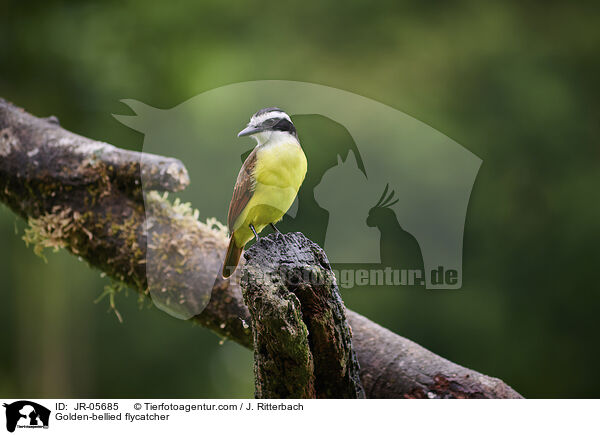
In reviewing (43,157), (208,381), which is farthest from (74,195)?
(208,381)

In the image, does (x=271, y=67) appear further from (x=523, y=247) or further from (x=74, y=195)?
(x=523, y=247)

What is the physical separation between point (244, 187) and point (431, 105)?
Answer: 1.30 m

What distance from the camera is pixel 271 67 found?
1.93m

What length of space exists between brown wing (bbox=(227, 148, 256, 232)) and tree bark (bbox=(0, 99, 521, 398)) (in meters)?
0.43

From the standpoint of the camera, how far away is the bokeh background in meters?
1.89

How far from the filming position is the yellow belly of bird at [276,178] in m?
0.80

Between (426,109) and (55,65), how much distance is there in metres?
1.38

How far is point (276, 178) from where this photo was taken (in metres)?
0.81

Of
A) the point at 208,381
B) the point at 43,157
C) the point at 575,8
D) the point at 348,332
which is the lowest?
the point at 348,332
